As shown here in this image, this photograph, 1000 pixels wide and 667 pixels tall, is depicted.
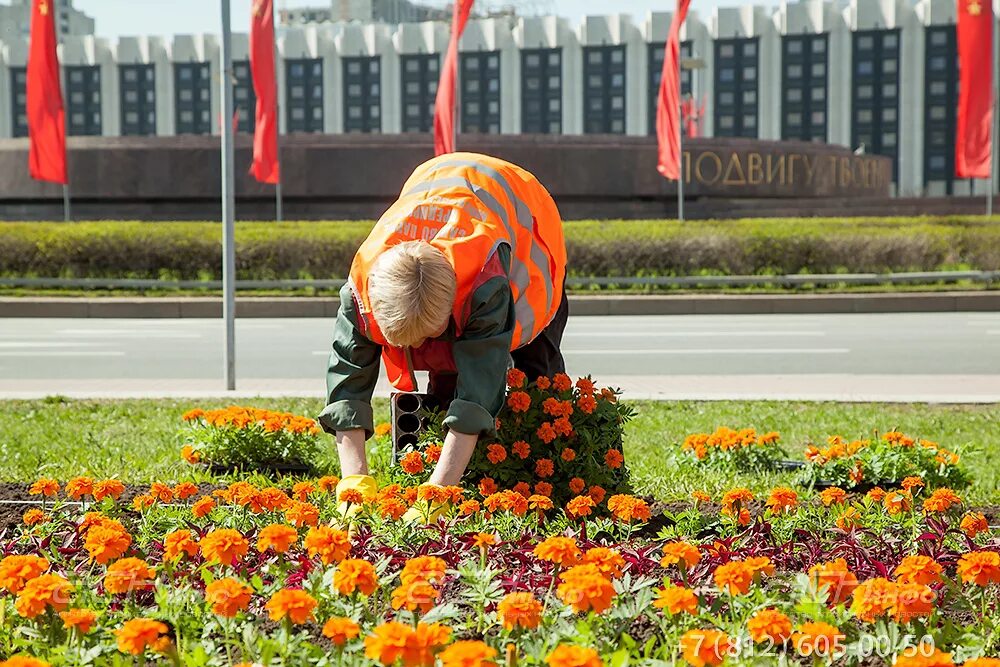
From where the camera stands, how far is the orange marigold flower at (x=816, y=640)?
2008 millimetres

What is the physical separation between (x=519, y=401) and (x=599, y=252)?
558 inches

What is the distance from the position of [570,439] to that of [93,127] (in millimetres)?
79622

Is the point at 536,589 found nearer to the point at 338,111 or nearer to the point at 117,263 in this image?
the point at 117,263

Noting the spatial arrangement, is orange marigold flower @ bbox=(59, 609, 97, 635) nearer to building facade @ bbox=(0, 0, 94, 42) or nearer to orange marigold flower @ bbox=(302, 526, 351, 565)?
orange marigold flower @ bbox=(302, 526, 351, 565)

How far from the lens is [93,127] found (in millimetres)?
77562

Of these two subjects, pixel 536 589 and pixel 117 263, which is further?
pixel 117 263

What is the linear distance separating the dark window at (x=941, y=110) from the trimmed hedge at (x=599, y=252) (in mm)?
55601

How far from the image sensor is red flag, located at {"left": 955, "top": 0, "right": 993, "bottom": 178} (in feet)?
70.5

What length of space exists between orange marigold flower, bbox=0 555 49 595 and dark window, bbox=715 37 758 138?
71.3 metres

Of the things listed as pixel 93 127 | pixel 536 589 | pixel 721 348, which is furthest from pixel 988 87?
pixel 93 127

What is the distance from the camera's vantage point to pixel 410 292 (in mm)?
2998

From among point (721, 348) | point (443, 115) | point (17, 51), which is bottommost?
point (721, 348)

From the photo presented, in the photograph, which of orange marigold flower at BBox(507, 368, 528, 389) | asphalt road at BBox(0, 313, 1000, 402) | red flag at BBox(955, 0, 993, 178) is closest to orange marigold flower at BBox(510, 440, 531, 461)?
orange marigold flower at BBox(507, 368, 528, 389)

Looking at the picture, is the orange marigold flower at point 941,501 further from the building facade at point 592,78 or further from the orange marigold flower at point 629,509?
the building facade at point 592,78
